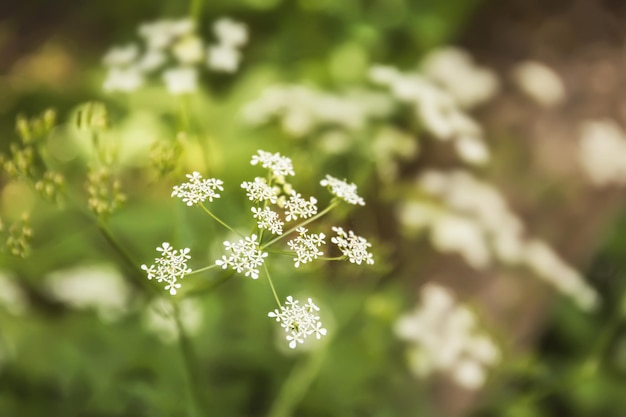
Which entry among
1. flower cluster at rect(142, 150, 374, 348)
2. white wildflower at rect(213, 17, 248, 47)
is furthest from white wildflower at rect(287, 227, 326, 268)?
white wildflower at rect(213, 17, 248, 47)

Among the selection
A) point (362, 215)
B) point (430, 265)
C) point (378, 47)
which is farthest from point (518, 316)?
point (378, 47)

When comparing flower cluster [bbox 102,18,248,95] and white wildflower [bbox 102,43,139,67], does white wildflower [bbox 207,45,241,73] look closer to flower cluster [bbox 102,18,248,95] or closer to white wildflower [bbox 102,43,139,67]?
flower cluster [bbox 102,18,248,95]

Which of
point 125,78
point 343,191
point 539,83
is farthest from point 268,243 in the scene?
point 539,83

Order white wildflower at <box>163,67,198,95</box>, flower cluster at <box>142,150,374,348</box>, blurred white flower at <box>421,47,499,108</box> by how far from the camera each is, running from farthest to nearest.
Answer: blurred white flower at <box>421,47,499,108</box>, white wildflower at <box>163,67,198,95</box>, flower cluster at <box>142,150,374,348</box>

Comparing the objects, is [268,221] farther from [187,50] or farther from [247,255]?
[187,50]

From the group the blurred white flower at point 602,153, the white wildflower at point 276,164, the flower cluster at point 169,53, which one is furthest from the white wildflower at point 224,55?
the blurred white flower at point 602,153
